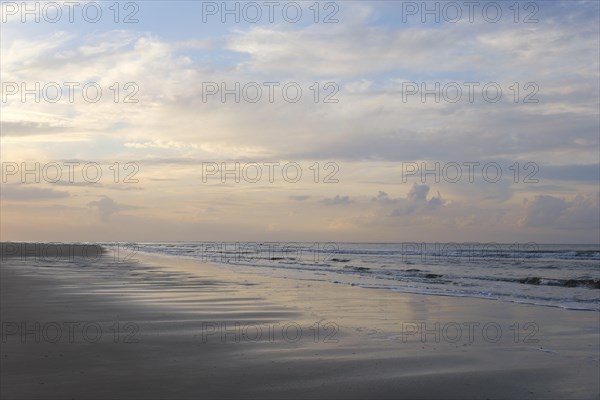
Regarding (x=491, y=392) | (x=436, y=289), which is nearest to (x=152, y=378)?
(x=491, y=392)

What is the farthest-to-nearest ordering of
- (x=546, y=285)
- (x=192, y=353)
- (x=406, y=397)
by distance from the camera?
1. (x=546, y=285)
2. (x=192, y=353)
3. (x=406, y=397)

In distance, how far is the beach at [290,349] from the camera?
6.91 m

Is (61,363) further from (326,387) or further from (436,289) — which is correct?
(436,289)

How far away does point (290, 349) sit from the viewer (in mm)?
9266

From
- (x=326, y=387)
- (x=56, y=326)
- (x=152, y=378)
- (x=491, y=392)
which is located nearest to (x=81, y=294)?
(x=56, y=326)

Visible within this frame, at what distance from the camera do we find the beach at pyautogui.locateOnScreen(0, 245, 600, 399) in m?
6.91

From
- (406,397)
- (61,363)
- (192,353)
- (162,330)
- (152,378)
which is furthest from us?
(162,330)

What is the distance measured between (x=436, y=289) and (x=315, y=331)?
1185cm

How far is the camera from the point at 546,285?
2478 centimetres

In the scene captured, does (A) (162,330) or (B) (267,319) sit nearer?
(A) (162,330)

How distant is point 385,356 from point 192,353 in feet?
9.88

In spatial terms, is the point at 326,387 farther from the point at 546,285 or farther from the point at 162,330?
the point at 546,285

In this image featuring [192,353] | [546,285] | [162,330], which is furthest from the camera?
[546,285]

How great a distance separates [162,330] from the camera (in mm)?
10930
